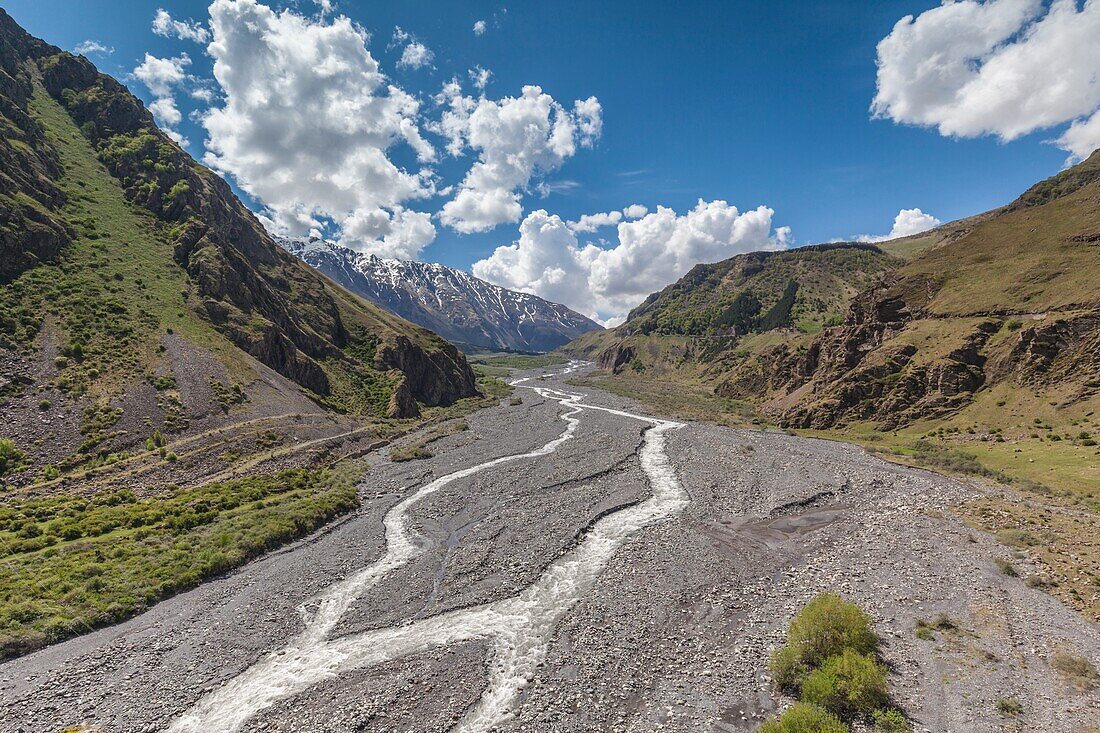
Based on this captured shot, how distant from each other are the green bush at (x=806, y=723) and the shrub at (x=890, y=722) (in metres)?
1.18

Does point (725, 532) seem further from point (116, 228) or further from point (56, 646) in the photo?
point (116, 228)

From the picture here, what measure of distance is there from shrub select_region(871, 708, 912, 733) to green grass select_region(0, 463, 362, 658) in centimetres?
3849

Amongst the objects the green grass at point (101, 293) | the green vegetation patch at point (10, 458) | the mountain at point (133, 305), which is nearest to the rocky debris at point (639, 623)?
the green vegetation patch at point (10, 458)

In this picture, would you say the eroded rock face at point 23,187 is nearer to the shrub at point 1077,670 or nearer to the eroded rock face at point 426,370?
the eroded rock face at point 426,370

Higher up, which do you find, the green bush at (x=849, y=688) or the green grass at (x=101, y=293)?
the green grass at (x=101, y=293)

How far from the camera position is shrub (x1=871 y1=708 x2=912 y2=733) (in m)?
15.6

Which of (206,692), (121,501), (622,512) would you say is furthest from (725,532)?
(121,501)

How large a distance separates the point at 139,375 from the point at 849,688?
74.6 metres

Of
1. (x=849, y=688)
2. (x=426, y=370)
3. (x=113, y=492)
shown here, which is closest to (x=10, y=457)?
(x=113, y=492)

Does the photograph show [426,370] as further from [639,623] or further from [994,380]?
[994,380]

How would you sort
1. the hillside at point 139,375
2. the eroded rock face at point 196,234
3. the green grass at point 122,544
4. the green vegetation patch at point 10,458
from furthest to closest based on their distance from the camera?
the eroded rock face at point 196,234
the green vegetation patch at point 10,458
the hillside at point 139,375
the green grass at point 122,544

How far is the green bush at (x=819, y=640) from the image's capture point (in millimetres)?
18812

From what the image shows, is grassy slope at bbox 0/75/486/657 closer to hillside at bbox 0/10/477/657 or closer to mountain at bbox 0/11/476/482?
hillside at bbox 0/10/477/657

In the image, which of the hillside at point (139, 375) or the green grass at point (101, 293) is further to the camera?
the green grass at point (101, 293)
